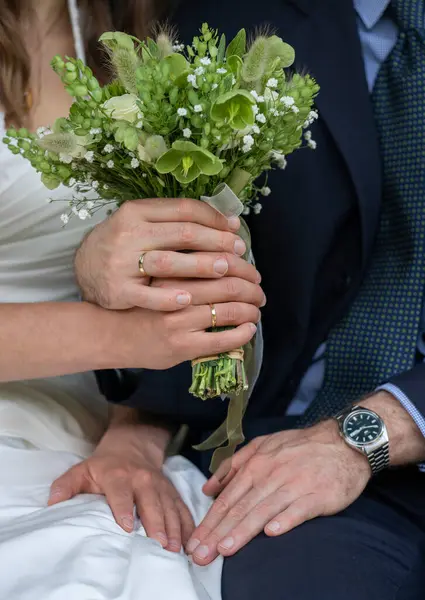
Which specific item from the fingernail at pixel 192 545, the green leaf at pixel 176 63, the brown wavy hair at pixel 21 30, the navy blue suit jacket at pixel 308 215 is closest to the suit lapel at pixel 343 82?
the navy blue suit jacket at pixel 308 215

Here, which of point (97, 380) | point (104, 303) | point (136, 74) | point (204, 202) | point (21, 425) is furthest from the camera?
point (97, 380)

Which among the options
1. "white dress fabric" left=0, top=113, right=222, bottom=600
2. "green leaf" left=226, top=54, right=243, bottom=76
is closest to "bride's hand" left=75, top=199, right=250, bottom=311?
"green leaf" left=226, top=54, right=243, bottom=76

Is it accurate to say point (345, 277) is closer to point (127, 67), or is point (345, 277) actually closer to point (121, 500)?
point (121, 500)

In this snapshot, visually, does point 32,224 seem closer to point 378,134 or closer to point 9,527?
point 9,527

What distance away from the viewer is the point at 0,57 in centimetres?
168

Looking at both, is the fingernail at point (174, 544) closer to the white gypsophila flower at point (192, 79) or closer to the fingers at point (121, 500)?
the fingers at point (121, 500)

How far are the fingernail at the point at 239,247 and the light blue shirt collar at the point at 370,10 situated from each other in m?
0.74

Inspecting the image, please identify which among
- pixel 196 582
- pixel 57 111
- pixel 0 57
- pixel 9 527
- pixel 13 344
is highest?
pixel 0 57

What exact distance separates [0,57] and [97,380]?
0.73m

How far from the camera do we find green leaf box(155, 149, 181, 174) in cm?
114

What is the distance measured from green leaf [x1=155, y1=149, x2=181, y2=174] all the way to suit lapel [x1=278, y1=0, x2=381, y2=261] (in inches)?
26.4

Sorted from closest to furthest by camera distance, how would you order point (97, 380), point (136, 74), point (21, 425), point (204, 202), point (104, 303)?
1. point (136, 74)
2. point (204, 202)
3. point (104, 303)
4. point (21, 425)
5. point (97, 380)

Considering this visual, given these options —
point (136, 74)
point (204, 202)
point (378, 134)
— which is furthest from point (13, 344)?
point (378, 134)

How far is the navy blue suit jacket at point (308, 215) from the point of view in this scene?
1725mm
